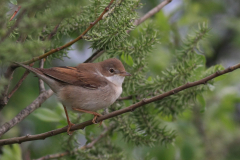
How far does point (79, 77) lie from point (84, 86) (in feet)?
0.35

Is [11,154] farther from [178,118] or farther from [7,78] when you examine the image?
[178,118]

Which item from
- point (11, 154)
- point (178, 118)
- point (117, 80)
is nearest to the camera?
point (11, 154)

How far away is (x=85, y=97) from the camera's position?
2.82 metres

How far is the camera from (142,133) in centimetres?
248

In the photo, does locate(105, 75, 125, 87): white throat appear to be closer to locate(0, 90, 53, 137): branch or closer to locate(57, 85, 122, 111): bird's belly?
locate(57, 85, 122, 111): bird's belly

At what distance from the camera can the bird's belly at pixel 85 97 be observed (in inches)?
107

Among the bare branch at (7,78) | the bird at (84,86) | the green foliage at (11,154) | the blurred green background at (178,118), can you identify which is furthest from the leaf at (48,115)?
the bare branch at (7,78)

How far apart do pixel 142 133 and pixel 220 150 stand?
214 cm

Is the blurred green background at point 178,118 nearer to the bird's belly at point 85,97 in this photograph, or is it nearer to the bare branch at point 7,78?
the bird's belly at point 85,97

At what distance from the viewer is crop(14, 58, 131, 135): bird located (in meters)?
2.69

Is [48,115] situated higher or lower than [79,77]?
lower

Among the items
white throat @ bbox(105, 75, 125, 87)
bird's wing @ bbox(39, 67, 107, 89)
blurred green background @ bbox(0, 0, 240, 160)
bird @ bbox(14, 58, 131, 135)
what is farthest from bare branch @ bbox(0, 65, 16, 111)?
white throat @ bbox(105, 75, 125, 87)

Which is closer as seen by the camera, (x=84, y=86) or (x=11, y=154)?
(x=11, y=154)

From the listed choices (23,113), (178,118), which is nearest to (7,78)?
(23,113)
